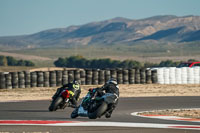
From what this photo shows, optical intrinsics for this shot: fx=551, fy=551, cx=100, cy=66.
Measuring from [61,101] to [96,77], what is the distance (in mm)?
12751

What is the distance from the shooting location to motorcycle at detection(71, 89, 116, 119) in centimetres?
1378

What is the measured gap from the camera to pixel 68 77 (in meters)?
29.2

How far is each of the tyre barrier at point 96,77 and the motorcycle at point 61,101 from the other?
37.4 ft

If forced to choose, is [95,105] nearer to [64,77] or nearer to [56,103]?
[56,103]

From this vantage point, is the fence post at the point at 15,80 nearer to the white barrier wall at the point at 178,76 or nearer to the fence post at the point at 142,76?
the fence post at the point at 142,76

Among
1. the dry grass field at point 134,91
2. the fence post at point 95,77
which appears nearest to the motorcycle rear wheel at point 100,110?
the dry grass field at point 134,91

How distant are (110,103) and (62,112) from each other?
3.03 meters

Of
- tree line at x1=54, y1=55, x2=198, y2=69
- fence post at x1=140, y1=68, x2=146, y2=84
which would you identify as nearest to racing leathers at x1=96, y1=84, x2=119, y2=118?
fence post at x1=140, y1=68, x2=146, y2=84

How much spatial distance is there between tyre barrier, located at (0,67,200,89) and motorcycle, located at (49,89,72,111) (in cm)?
1139

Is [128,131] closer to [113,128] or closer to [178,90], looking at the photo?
[113,128]

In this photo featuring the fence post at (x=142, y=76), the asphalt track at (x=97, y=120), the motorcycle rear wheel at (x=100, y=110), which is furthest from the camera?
the fence post at (x=142, y=76)

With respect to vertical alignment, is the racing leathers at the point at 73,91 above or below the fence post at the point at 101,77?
above

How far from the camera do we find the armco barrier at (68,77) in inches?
1119

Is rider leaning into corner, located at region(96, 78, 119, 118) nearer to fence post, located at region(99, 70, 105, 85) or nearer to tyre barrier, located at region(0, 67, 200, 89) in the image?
tyre barrier, located at region(0, 67, 200, 89)
